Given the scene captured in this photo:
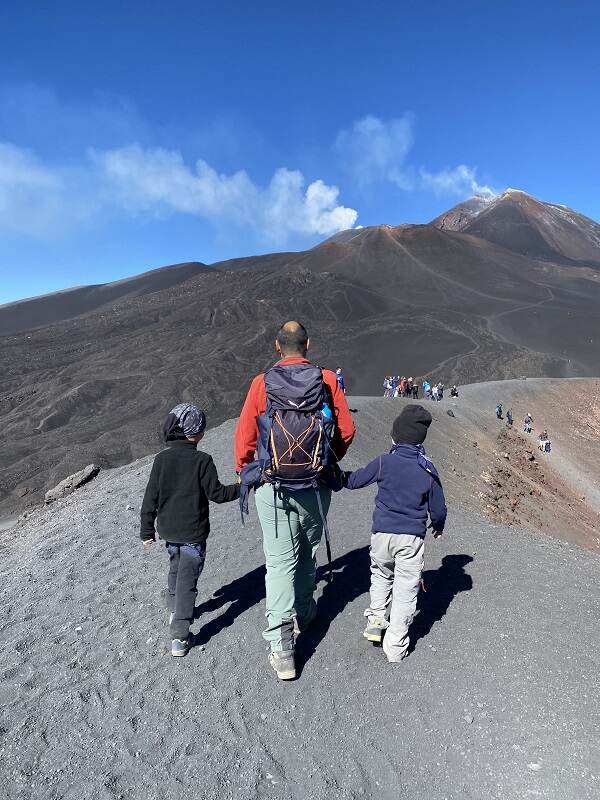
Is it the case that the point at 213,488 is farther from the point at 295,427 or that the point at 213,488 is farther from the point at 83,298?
the point at 83,298

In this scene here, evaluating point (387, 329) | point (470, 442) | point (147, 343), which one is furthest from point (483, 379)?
point (147, 343)

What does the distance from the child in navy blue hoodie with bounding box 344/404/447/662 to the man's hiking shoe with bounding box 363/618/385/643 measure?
0.08 m

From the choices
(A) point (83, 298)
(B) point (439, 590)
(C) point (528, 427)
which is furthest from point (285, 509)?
(A) point (83, 298)

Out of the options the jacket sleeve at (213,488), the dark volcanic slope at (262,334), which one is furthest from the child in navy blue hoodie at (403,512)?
the dark volcanic slope at (262,334)

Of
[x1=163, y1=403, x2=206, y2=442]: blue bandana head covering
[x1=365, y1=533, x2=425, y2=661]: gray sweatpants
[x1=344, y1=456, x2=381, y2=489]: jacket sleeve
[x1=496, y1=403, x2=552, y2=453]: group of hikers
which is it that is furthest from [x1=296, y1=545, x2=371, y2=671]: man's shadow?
[x1=496, y1=403, x2=552, y2=453]: group of hikers

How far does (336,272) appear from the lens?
222ft

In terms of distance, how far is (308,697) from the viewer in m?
2.97

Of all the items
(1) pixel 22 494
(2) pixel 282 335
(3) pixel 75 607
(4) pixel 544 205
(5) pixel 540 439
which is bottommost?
(5) pixel 540 439

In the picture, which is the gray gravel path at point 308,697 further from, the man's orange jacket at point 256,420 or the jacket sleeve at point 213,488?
the man's orange jacket at point 256,420

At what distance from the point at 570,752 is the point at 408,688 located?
33.0 inches

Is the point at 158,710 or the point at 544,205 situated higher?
the point at 544,205

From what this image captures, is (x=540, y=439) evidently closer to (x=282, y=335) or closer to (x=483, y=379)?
(x=483, y=379)

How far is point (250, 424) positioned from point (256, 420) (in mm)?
43

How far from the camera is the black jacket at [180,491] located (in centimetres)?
326
